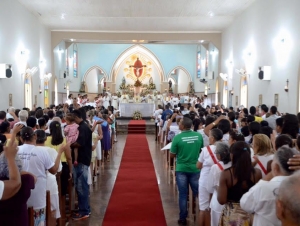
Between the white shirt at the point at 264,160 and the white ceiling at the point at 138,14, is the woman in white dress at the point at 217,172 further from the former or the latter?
the white ceiling at the point at 138,14

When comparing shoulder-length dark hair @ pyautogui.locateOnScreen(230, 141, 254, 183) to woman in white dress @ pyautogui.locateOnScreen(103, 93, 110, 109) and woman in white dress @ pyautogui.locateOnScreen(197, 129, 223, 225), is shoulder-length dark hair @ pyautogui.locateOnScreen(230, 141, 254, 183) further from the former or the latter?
woman in white dress @ pyautogui.locateOnScreen(103, 93, 110, 109)

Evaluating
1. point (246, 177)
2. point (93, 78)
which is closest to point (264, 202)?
point (246, 177)

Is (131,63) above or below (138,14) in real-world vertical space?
below

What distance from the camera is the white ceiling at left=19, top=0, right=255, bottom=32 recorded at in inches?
598

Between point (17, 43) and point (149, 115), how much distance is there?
10.5m

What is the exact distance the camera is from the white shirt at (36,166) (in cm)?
414

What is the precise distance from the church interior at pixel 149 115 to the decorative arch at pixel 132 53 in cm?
12

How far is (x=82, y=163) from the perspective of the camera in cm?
584

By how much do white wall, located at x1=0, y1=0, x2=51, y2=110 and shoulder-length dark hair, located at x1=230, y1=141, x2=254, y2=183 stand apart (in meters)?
10.9

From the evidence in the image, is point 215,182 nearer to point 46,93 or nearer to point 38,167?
point 38,167

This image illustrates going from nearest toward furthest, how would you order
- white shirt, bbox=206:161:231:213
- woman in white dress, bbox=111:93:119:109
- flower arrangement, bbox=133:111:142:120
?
white shirt, bbox=206:161:231:213 < flower arrangement, bbox=133:111:142:120 < woman in white dress, bbox=111:93:119:109

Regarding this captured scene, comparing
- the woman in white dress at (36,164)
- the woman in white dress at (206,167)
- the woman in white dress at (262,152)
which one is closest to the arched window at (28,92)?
the woman in white dress at (36,164)

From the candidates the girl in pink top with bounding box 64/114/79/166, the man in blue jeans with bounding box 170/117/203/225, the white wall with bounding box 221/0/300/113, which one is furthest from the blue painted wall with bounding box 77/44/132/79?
the man in blue jeans with bounding box 170/117/203/225

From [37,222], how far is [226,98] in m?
17.3
